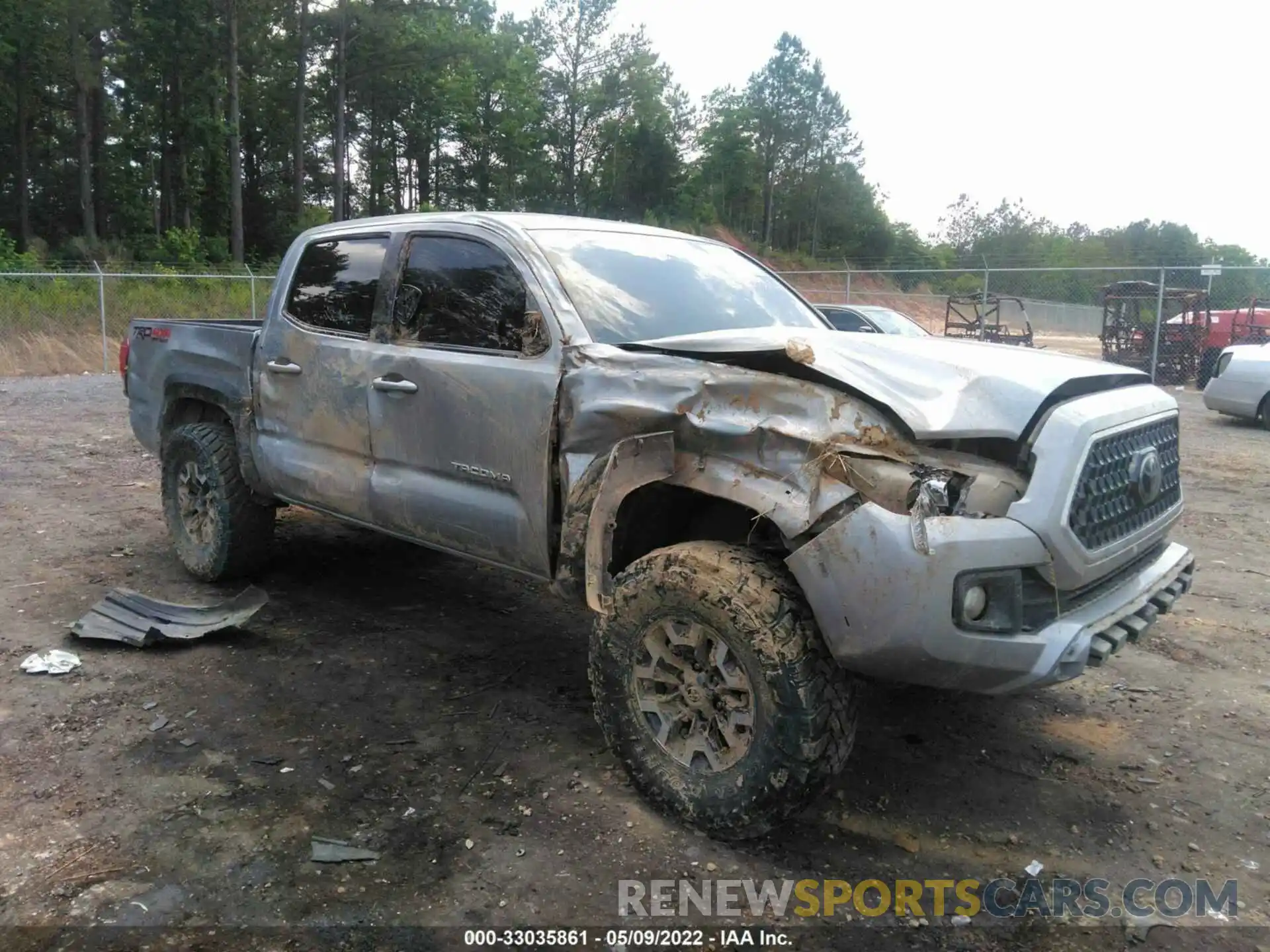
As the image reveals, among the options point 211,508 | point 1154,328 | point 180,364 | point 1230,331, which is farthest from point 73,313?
point 1230,331

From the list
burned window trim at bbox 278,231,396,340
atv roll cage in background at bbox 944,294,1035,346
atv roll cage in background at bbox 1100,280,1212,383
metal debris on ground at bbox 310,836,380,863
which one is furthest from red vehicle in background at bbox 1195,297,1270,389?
metal debris on ground at bbox 310,836,380,863

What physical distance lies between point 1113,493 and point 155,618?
4260 mm

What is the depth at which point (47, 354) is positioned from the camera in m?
17.5

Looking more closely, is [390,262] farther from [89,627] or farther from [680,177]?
[680,177]

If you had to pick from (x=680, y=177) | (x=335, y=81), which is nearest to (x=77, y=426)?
(x=335, y=81)

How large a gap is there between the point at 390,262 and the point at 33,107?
4239cm

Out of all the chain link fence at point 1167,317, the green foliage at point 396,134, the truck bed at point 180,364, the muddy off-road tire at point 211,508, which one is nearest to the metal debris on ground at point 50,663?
the muddy off-road tire at point 211,508

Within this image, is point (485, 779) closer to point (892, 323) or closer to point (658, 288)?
point (658, 288)

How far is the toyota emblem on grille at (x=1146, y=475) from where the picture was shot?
111 inches

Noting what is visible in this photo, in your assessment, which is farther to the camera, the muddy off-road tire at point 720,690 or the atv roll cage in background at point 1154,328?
the atv roll cage in background at point 1154,328

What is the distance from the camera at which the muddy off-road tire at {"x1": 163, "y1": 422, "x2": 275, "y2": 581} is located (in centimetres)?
493

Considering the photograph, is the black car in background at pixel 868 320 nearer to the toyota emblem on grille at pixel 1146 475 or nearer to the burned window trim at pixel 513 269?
the burned window trim at pixel 513 269

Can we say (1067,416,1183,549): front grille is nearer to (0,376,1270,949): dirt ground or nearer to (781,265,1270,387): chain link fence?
(0,376,1270,949): dirt ground

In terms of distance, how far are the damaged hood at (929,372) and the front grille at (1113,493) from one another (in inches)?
7.4
